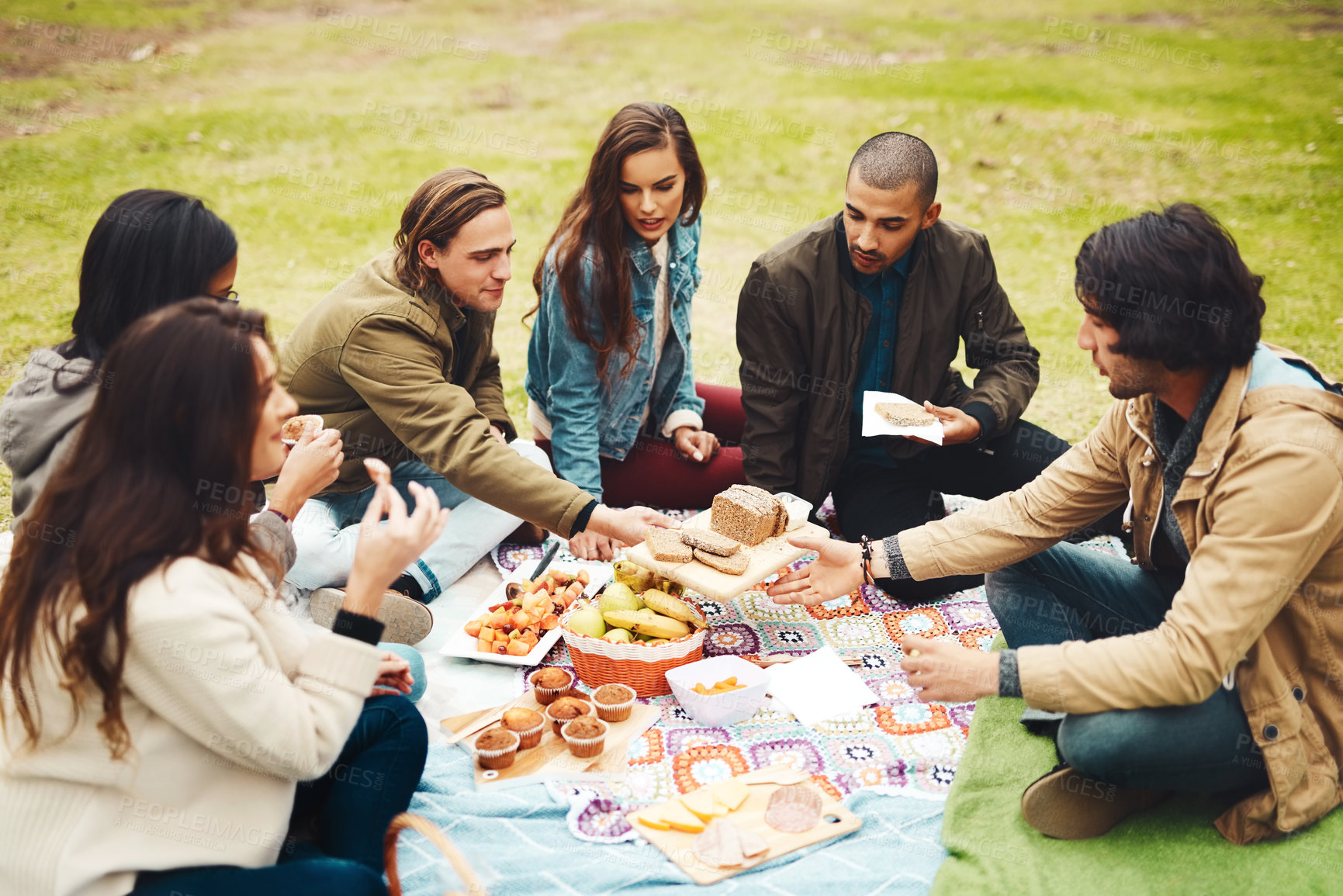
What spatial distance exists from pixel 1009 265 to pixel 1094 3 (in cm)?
791

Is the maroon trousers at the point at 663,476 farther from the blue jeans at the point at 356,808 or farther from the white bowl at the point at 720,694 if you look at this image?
the blue jeans at the point at 356,808

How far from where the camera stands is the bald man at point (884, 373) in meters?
4.61

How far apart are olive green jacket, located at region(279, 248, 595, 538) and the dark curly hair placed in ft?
6.67

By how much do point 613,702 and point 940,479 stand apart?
2098 mm

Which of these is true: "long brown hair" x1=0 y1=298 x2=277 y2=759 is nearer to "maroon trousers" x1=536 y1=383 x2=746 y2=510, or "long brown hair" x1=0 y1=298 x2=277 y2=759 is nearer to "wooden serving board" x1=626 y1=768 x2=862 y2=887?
"wooden serving board" x1=626 y1=768 x2=862 y2=887

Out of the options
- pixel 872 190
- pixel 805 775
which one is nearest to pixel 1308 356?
pixel 872 190

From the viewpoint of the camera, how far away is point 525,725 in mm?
3469

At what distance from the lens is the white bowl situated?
11.9 feet

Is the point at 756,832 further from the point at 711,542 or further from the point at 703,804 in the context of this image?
the point at 711,542

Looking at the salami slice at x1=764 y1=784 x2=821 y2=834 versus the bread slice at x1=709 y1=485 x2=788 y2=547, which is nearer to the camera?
the salami slice at x1=764 y1=784 x2=821 y2=834

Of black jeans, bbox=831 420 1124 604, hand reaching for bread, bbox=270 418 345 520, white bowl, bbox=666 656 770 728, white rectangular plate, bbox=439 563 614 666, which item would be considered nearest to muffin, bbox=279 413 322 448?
hand reaching for bread, bbox=270 418 345 520

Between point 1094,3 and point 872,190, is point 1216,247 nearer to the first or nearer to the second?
point 872,190

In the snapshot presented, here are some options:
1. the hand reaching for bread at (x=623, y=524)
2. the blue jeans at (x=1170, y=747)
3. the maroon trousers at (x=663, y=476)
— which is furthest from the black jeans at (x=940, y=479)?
the blue jeans at (x=1170, y=747)

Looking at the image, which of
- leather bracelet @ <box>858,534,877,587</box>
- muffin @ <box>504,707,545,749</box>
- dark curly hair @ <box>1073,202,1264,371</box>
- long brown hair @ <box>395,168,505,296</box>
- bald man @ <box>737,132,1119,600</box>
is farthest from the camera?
bald man @ <box>737,132,1119,600</box>
